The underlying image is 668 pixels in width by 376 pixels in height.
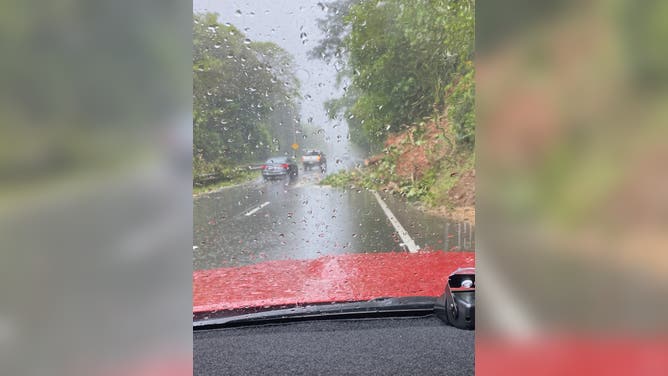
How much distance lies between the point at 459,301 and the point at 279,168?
6.82 ft

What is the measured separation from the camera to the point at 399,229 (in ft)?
14.0

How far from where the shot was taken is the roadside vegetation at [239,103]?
3947mm

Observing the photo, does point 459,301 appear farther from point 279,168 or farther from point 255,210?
point 255,210
